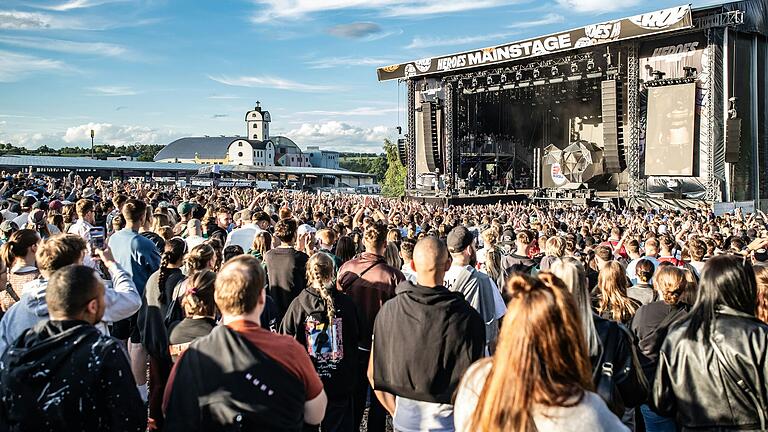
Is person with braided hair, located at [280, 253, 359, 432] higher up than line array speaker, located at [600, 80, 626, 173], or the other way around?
line array speaker, located at [600, 80, 626, 173]

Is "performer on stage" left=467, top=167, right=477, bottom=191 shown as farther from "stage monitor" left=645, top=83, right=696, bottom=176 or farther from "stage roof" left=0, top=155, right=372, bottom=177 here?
"stage roof" left=0, top=155, right=372, bottom=177

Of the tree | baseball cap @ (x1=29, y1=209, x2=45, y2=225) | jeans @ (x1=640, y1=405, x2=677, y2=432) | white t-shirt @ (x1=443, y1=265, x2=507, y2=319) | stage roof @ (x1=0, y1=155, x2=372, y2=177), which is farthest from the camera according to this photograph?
the tree

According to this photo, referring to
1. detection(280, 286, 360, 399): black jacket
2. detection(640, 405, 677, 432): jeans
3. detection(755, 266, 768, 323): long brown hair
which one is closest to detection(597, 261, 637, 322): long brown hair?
detection(640, 405, 677, 432): jeans

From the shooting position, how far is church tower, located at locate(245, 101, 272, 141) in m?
116

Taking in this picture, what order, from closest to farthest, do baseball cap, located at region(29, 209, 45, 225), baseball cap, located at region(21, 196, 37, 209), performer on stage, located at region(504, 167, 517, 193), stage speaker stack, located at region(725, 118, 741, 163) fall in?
baseball cap, located at region(29, 209, 45, 225), baseball cap, located at region(21, 196, 37, 209), stage speaker stack, located at region(725, 118, 741, 163), performer on stage, located at region(504, 167, 517, 193)

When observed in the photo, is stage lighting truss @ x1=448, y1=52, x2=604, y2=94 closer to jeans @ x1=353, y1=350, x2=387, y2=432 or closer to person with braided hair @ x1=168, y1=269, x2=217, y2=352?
jeans @ x1=353, y1=350, x2=387, y2=432

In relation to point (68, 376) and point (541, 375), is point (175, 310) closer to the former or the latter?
point (68, 376)

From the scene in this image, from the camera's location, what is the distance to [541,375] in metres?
1.78

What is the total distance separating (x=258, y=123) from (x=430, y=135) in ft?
291

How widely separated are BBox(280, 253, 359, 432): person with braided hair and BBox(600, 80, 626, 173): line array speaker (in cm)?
2405

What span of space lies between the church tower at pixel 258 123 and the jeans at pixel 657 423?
115270 millimetres

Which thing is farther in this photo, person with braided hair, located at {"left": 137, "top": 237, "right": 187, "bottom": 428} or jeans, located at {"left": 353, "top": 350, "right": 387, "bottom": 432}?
jeans, located at {"left": 353, "top": 350, "right": 387, "bottom": 432}

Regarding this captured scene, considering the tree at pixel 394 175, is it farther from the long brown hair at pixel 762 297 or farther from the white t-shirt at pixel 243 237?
the long brown hair at pixel 762 297

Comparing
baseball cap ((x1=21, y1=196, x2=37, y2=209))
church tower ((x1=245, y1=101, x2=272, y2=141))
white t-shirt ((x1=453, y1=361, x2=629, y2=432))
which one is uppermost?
church tower ((x1=245, y1=101, x2=272, y2=141))
